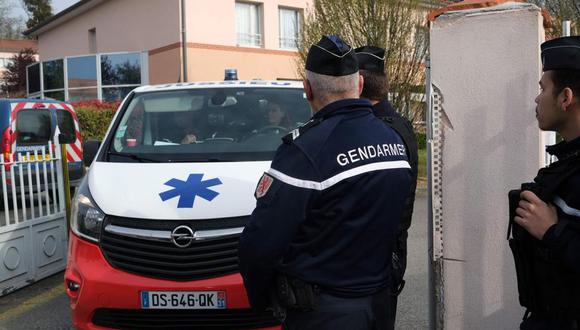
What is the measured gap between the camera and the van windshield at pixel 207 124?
4.14 meters

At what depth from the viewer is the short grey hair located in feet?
7.08

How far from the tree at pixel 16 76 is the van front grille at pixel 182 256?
37.9 meters

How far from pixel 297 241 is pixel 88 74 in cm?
2167

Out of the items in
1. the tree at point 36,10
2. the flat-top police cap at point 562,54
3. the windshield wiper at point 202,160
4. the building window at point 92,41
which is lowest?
the windshield wiper at point 202,160

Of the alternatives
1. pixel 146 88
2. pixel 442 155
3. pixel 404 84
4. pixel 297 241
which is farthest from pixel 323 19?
pixel 297 241

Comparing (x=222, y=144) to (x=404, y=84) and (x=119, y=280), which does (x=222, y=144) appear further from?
(x=404, y=84)

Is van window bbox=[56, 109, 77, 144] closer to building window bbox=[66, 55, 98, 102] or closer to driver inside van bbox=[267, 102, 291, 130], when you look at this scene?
driver inside van bbox=[267, 102, 291, 130]

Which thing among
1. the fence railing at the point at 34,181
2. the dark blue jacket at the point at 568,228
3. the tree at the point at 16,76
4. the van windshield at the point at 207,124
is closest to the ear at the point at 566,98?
the dark blue jacket at the point at 568,228

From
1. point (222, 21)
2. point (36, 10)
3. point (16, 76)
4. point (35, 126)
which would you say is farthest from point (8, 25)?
point (35, 126)

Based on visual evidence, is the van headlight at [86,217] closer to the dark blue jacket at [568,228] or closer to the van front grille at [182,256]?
the van front grille at [182,256]

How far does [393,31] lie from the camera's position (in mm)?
11633

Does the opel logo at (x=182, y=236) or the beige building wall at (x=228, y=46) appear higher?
the beige building wall at (x=228, y=46)

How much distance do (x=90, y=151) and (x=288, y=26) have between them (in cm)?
1881

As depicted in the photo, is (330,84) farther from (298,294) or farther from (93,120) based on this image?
(93,120)
